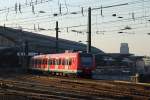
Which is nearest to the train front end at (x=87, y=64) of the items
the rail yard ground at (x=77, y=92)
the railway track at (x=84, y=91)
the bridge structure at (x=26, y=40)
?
the rail yard ground at (x=77, y=92)

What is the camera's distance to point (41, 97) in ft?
62.6

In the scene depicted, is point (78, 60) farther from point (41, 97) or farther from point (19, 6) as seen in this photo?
point (41, 97)

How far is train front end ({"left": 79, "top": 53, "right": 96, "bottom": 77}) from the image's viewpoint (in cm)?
4144

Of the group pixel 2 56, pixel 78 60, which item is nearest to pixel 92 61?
pixel 78 60

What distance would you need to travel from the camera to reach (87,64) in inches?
1650

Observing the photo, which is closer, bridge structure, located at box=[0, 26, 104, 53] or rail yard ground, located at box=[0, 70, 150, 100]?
rail yard ground, located at box=[0, 70, 150, 100]

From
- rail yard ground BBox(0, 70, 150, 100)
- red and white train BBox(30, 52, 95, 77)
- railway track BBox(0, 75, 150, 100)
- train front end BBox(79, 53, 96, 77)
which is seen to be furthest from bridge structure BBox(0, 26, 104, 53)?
railway track BBox(0, 75, 150, 100)

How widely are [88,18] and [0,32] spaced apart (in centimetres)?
3663

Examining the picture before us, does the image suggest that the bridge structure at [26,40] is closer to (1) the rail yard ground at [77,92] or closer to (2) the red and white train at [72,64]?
(2) the red and white train at [72,64]

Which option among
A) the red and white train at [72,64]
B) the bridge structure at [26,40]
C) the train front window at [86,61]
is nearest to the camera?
the red and white train at [72,64]

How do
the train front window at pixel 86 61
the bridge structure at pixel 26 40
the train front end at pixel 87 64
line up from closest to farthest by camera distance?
the train front end at pixel 87 64, the train front window at pixel 86 61, the bridge structure at pixel 26 40

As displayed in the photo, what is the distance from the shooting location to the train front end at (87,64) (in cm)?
4144

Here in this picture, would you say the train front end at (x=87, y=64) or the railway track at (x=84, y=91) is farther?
the train front end at (x=87, y=64)

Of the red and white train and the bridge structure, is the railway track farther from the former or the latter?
the bridge structure
